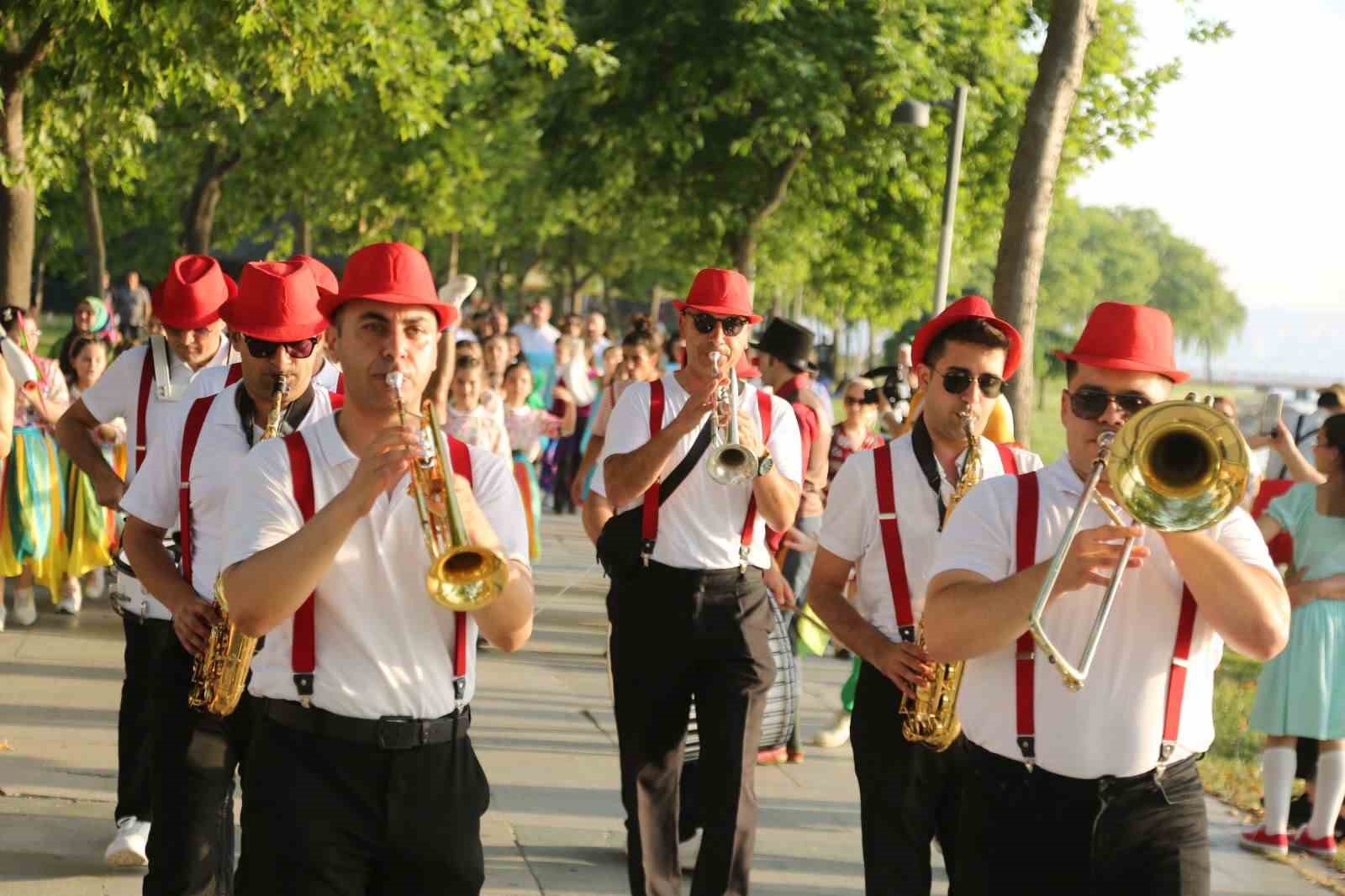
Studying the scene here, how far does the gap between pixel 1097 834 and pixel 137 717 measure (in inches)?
150

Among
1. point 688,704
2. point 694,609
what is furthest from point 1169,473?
point 688,704

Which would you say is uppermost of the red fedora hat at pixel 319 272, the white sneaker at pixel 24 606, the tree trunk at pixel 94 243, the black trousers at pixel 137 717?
the tree trunk at pixel 94 243

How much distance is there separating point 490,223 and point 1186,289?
136284 millimetres

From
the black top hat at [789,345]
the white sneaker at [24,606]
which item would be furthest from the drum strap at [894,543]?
the white sneaker at [24,606]

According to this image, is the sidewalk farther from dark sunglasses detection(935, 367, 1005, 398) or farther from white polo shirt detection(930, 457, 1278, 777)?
white polo shirt detection(930, 457, 1278, 777)

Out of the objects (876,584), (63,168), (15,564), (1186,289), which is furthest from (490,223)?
(1186,289)

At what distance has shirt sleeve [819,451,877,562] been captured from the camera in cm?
532

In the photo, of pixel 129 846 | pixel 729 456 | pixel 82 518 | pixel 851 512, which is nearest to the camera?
pixel 851 512

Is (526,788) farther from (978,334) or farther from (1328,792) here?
(978,334)

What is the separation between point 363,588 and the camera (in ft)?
12.2

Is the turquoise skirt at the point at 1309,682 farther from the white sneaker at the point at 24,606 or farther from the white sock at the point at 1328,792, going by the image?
the white sneaker at the point at 24,606

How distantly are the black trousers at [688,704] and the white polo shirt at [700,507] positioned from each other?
0.18 ft

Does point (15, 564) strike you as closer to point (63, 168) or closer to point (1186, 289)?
point (63, 168)

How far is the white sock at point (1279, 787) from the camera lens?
7.97 m
